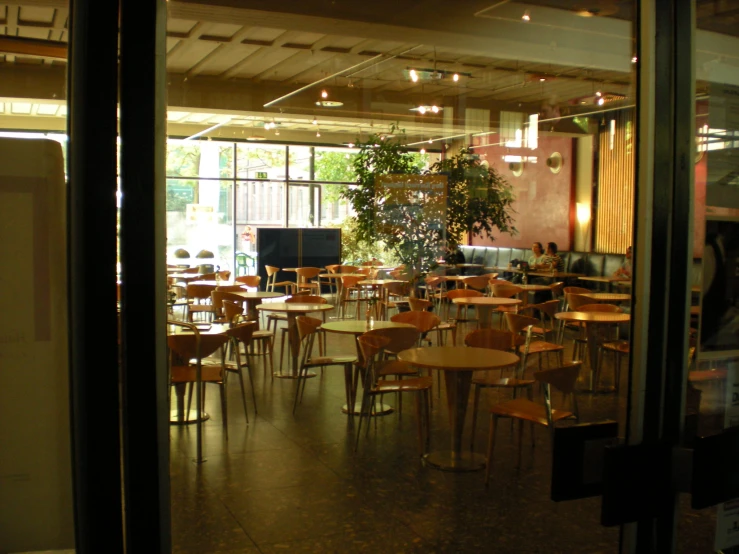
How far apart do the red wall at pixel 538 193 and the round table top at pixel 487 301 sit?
27.7 inches

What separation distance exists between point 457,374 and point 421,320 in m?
1.67

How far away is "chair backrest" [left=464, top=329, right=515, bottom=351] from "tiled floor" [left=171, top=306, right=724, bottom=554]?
0.73m

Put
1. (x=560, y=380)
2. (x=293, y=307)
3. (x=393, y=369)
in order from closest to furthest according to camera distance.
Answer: (x=560, y=380) < (x=393, y=369) < (x=293, y=307)

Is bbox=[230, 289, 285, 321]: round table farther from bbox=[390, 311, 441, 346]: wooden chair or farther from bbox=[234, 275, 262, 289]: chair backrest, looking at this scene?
bbox=[390, 311, 441, 346]: wooden chair

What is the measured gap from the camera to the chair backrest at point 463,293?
729 cm

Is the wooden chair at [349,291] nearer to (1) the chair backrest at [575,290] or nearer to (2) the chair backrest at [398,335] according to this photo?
(1) the chair backrest at [575,290]

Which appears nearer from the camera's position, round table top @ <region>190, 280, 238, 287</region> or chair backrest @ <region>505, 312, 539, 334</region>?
chair backrest @ <region>505, 312, 539, 334</region>

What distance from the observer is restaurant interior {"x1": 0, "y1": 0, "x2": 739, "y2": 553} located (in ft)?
7.04

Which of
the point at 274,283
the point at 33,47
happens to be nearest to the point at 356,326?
the point at 274,283

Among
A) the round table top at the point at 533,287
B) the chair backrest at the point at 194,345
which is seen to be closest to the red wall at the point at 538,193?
the round table top at the point at 533,287

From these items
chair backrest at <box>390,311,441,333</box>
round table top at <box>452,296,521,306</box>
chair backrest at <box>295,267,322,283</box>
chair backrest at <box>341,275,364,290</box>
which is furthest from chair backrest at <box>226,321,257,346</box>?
chair backrest at <box>295,267,322,283</box>

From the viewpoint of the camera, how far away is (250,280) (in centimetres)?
803

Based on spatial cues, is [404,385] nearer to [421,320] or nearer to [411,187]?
[421,320]

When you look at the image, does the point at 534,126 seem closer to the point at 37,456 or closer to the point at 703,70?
the point at 703,70
